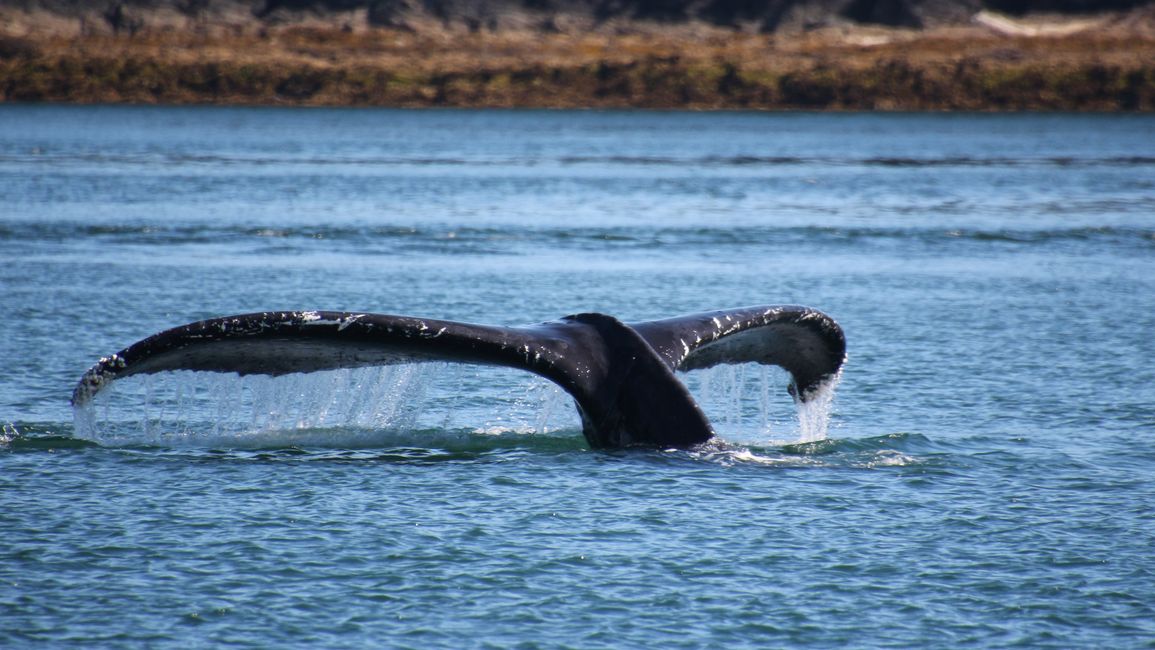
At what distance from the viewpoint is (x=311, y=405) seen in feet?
42.2

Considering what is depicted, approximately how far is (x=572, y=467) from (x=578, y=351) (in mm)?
1719

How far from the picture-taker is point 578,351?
9.73 metres

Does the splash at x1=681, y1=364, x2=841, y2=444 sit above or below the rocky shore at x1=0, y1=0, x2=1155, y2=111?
below

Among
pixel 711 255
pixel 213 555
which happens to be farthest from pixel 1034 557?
pixel 711 255

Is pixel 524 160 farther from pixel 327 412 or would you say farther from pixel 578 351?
pixel 578 351

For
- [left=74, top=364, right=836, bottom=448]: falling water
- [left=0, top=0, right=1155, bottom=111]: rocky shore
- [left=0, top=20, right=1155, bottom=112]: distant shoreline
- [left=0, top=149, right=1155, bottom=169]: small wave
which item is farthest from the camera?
[left=0, top=0, right=1155, bottom=111]: rocky shore

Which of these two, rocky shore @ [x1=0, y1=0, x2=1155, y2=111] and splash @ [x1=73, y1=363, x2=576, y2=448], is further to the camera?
rocky shore @ [x1=0, y1=0, x2=1155, y2=111]

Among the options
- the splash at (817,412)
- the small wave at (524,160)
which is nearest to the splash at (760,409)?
the splash at (817,412)

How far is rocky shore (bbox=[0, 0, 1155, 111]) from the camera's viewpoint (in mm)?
105125

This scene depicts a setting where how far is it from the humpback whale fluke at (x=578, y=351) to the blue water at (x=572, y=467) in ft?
1.57

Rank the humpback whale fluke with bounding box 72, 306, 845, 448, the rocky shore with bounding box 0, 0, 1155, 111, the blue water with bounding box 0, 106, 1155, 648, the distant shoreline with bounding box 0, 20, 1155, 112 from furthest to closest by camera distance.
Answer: the rocky shore with bounding box 0, 0, 1155, 111
the distant shoreline with bounding box 0, 20, 1155, 112
the humpback whale fluke with bounding box 72, 306, 845, 448
the blue water with bounding box 0, 106, 1155, 648

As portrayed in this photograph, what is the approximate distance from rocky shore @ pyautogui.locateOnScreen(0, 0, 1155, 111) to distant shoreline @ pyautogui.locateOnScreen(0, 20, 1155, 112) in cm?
14

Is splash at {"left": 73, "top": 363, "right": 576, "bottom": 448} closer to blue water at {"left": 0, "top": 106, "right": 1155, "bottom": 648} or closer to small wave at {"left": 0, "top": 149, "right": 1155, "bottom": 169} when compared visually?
blue water at {"left": 0, "top": 106, "right": 1155, "bottom": 648}

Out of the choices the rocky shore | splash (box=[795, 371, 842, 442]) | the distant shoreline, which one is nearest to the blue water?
splash (box=[795, 371, 842, 442])
